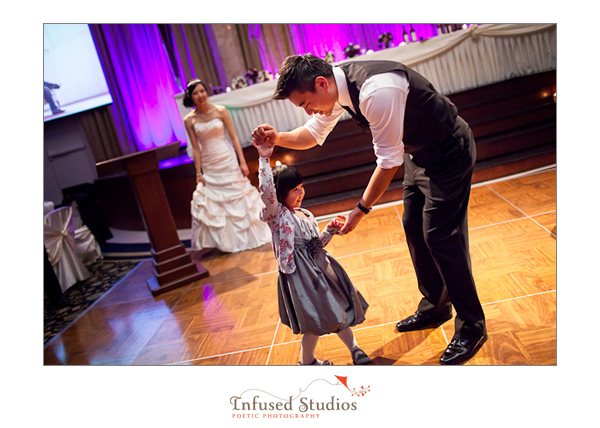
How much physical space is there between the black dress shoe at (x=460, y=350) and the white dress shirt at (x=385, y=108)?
80cm

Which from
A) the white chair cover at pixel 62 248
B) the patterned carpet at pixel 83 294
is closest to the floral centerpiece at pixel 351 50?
the patterned carpet at pixel 83 294

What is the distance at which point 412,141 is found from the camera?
5.56ft

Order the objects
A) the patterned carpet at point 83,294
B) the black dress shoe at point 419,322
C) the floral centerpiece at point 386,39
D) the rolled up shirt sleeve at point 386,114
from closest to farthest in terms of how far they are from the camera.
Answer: the rolled up shirt sleeve at point 386,114
the black dress shoe at point 419,322
the patterned carpet at point 83,294
the floral centerpiece at point 386,39

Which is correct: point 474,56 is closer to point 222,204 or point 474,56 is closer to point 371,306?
point 222,204

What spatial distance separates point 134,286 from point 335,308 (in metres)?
2.59

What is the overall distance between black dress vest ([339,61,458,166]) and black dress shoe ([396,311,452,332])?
30.8 inches

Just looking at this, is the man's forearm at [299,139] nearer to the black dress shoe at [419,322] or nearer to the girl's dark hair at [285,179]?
the girl's dark hair at [285,179]

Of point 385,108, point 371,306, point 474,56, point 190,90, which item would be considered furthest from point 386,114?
point 474,56

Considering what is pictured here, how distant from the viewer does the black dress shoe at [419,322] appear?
6.82ft

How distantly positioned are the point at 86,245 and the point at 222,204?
1.53m

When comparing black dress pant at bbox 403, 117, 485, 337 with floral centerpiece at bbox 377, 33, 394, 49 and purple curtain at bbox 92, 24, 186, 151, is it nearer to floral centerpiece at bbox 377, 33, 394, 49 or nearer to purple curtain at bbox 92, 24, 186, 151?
floral centerpiece at bbox 377, 33, 394, 49
